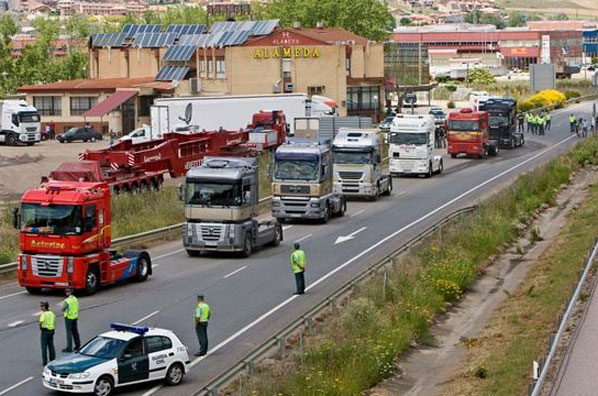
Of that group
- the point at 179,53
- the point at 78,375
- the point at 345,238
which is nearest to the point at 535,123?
the point at 179,53

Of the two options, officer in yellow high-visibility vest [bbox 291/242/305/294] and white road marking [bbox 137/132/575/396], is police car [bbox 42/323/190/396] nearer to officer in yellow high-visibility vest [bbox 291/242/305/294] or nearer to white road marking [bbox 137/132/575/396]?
white road marking [bbox 137/132/575/396]

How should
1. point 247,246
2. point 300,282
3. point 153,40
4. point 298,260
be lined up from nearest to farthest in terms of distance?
point 298,260, point 300,282, point 247,246, point 153,40

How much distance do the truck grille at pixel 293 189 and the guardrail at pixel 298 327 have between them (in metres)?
4.94

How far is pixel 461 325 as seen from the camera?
3466 centimetres

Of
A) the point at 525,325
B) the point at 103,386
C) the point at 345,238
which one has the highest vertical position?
the point at 345,238

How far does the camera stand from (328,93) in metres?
104

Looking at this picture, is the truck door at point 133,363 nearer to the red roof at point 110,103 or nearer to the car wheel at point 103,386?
the car wheel at point 103,386

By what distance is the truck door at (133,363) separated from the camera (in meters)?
25.5

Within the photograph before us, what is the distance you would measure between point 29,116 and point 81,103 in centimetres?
1889

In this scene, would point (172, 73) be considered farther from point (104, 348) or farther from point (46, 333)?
point (104, 348)

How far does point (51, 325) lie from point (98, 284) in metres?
8.21

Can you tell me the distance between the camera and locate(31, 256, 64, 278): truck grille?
113 ft

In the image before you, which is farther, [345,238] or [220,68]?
[220,68]

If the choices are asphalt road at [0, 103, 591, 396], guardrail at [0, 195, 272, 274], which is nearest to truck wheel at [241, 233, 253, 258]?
asphalt road at [0, 103, 591, 396]
